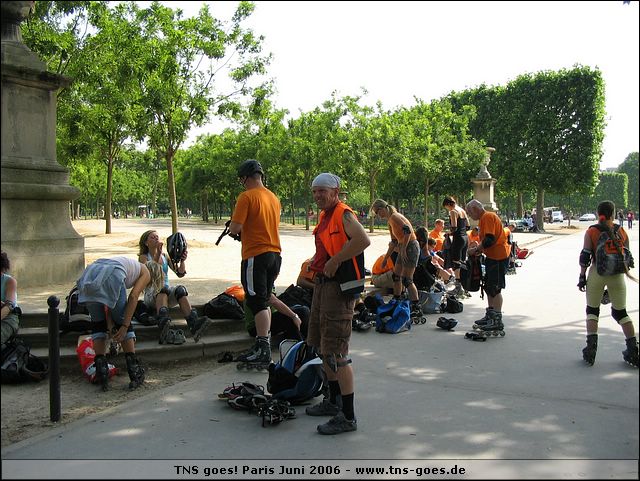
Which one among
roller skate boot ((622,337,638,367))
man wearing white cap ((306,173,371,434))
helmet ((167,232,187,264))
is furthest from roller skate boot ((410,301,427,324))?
man wearing white cap ((306,173,371,434))

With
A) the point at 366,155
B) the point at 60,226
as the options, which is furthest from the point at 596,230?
the point at 366,155

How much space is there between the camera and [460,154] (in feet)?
129

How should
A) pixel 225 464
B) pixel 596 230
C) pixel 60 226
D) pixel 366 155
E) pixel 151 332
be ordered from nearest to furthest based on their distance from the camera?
pixel 225 464 → pixel 596 230 → pixel 151 332 → pixel 60 226 → pixel 366 155

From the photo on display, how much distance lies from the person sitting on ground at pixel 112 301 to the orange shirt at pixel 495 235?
4108 millimetres

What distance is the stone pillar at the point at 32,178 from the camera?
8.06 m

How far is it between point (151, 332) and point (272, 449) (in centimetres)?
300

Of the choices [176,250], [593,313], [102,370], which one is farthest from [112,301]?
[593,313]

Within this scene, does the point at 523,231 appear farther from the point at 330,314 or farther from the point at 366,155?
the point at 330,314

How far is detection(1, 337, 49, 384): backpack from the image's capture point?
5047 mm

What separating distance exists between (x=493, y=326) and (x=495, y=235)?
3.79 ft

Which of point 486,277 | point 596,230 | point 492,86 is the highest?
point 492,86

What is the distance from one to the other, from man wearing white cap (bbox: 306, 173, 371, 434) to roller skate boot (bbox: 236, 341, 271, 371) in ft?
5.04

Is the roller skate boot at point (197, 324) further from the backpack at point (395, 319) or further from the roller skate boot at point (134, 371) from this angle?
the backpack at point (395, 319)

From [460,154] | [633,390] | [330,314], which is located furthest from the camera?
[460,154]
